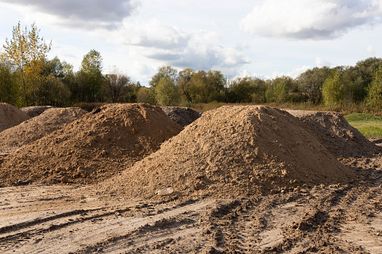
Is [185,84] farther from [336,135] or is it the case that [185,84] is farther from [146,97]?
[336,135]

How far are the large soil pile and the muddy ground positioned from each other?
42 centimetres

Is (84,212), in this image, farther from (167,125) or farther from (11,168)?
(167,125)

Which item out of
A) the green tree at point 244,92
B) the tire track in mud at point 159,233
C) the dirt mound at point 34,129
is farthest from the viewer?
the green tree at point 244,92

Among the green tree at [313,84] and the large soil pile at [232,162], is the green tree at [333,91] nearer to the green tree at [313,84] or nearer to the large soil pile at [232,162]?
the green tree at [313,84]

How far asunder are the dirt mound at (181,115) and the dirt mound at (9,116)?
7202 millimetres

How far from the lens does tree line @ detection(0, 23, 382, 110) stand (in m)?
34.2

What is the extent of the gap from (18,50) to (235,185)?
89.2ft

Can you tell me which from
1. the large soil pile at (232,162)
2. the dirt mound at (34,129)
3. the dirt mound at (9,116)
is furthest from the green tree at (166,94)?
the large soil pile at (232,162)

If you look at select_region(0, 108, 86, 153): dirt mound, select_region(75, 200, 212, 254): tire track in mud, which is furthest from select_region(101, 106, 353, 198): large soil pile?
select_region(0, 108, 86, 153): dirt mound

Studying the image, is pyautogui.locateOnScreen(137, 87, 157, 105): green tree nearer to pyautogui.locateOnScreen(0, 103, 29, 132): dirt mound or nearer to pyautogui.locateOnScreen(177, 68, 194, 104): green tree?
pyautogui.locateOnScreen(177, 68, 194, 104): green tree

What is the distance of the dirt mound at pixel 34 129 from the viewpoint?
58.7ft

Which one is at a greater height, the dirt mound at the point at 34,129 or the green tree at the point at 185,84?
the green tree at the point at 185,84

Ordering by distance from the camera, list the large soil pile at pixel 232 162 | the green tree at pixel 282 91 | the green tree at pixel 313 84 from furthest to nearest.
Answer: the green tree at pixel 313 84 < the green tree at pixel 282 91 < the large soil pile at pixel 232 162

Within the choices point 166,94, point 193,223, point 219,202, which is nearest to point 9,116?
point 219,202
